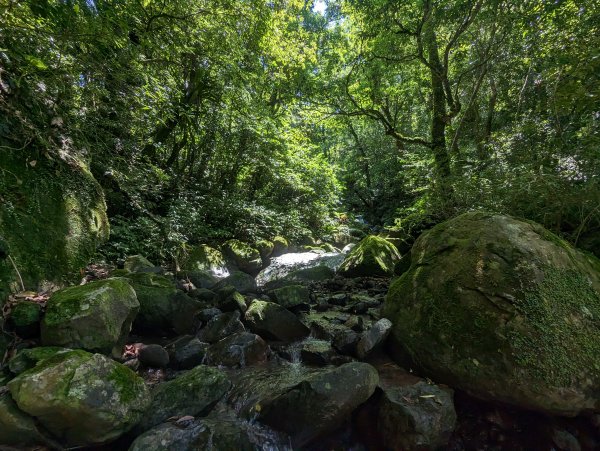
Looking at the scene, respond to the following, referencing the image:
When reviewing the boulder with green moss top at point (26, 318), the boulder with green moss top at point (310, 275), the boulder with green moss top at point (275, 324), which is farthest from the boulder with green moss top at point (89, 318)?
the boulder with green moss top at point (310, 275)

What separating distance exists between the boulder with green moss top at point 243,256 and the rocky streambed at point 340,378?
212 inches

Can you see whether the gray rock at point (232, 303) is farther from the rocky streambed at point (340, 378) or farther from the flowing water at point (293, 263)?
the flowing water at point (293, 263)

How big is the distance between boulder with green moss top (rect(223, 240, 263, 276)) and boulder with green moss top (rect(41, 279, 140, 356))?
20.0ft

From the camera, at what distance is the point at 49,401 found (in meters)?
2.26

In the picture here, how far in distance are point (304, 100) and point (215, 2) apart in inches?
234

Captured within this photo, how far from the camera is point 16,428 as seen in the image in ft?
7.27

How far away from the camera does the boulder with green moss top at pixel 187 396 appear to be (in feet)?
9.12

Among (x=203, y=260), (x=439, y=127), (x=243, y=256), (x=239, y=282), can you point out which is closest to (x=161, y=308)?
(x=239, y=282)

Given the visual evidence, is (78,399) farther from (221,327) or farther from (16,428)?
(221,327)

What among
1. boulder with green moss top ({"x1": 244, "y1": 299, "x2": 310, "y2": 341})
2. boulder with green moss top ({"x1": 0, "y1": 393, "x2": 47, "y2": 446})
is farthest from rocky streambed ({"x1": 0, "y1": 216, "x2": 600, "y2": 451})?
boulder with green moss top ({"x1": 244, "y1": 299, "x2": 310, "y2": 341})

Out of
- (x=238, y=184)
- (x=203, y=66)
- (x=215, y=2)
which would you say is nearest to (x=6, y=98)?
(x=215, y=2)

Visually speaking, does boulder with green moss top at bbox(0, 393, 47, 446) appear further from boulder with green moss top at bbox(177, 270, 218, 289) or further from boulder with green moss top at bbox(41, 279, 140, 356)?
boulder with green moss top at bbox(177, 270, 218, 289)

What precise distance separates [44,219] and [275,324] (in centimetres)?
336

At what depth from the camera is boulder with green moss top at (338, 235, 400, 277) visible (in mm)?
8259
